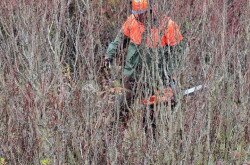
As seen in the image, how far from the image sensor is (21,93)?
172 inches

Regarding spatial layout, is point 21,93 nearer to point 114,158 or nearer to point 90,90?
point 90,90

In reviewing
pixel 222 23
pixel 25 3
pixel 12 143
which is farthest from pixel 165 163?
pixel 25 3

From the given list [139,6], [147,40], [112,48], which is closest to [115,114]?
[147,40]

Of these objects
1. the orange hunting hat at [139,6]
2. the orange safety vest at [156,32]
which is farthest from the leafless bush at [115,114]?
the orange hunting hat at [139,6]

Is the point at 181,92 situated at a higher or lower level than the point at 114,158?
higher

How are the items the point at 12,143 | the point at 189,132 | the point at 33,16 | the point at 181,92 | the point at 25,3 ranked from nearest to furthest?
the point at 189,132
the point at 12,143
the point at 181,92
the point at 33,16
the point at 25,3

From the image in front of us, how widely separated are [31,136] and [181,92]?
1141 mm

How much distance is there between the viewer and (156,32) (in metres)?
4.66

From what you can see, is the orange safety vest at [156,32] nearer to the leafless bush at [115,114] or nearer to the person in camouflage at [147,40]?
the person in camouflage at [147,40]

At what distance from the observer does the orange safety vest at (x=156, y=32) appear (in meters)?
4.44

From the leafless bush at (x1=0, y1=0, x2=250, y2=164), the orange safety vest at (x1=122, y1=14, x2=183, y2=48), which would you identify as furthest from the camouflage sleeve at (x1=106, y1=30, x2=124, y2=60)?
the leafless bush at (x1=0, y1=0, x2=250, y2=164)

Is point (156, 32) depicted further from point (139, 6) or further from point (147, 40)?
point (139, 6)

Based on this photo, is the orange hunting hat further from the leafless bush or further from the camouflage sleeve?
the camouflage sleeve

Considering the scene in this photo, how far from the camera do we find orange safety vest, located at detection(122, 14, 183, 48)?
444cm
